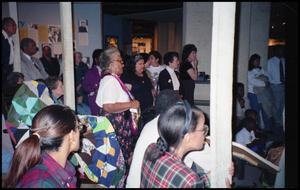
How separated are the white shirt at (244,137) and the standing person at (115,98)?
170 cm

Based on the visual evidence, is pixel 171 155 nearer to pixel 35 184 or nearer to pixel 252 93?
pixel 35 184

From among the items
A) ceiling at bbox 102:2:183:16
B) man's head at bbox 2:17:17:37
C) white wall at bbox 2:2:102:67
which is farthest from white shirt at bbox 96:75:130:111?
ceiling at bbox 102:2:183:16

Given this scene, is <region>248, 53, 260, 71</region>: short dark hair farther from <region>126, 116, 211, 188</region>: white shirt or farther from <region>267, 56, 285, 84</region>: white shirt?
<region>126, 116, 211, 188</region>: white shirt

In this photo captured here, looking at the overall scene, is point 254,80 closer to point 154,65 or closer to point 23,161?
point 154,65

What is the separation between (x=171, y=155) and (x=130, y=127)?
1.92m

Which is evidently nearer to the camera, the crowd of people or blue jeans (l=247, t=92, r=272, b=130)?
the crowd of people

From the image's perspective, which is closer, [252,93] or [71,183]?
[71,183]

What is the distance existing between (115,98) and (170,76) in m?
1.74

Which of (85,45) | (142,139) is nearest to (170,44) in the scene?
(85,45)

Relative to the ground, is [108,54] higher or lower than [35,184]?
higher

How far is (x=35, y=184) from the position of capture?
153 cm

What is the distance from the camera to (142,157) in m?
2.14

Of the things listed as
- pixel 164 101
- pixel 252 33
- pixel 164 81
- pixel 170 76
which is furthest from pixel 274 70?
pixel 164 101

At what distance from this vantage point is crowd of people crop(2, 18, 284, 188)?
1665 millimetres
